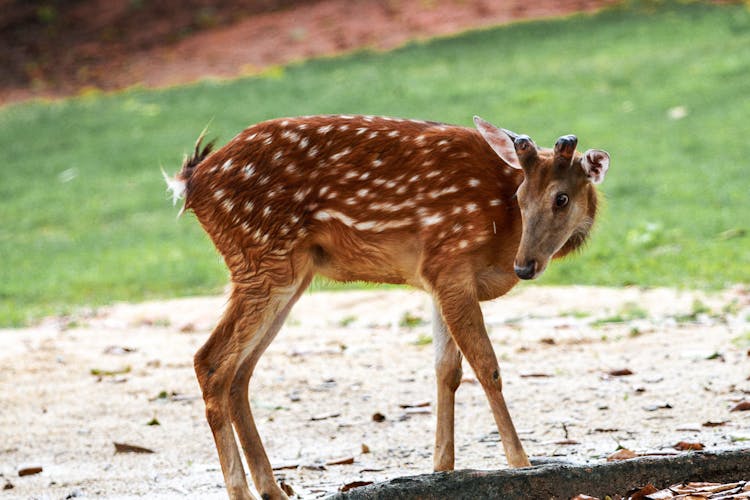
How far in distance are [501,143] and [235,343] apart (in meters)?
1.65

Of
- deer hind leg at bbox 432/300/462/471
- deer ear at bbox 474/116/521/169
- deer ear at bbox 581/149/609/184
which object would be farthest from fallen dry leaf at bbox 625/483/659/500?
deer ear at bbox 474/116/521/169

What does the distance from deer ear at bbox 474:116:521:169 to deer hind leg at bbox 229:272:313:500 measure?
46.4 inches

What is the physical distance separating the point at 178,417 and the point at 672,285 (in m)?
5.38

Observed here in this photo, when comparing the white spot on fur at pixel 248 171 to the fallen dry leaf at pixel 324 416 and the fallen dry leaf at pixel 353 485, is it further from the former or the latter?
the fallen dry leaf at pixel 324 416

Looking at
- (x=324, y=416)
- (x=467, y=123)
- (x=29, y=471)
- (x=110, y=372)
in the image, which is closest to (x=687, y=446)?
(x=324, y=416)

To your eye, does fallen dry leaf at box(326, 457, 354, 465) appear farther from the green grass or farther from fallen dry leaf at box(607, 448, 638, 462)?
the green grass

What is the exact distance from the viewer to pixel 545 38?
25109mm

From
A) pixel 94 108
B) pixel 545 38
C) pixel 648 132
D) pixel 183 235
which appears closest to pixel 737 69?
pixel 648 132

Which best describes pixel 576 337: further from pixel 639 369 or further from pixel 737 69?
pixel 737 69

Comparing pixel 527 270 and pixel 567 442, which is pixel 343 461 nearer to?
pixel 567 442

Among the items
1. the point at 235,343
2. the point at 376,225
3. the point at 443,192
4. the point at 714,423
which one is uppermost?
the point at 443,192

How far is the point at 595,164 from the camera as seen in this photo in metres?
5.83

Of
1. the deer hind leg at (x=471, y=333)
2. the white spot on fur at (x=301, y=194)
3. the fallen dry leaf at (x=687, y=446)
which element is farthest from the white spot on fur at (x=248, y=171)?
the fallen dry leaf at (x=687, y=446)

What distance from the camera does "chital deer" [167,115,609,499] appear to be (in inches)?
235
